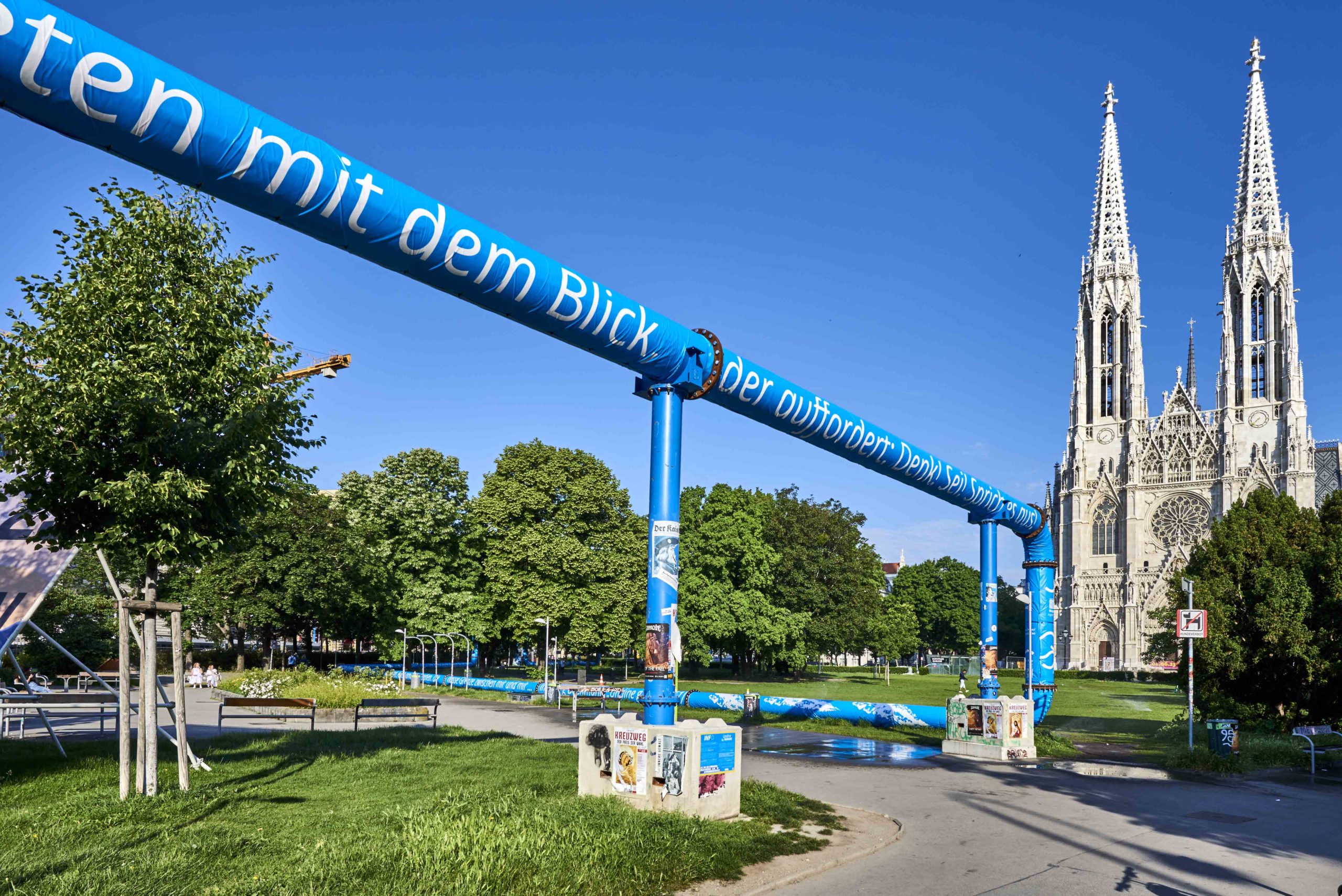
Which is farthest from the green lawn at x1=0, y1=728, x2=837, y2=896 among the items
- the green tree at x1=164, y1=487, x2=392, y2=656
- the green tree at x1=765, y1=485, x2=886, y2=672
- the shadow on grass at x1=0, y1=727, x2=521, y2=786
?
the green tree at x1=765, y1=485, x2=886, y2=672

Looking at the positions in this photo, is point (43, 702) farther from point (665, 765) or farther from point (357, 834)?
point (665, 765)

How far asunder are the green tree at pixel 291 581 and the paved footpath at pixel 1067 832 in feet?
112

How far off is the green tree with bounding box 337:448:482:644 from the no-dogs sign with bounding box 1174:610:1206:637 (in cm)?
3688

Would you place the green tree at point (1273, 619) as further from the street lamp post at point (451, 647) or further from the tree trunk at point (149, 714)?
the street lamp post at point (451, 647)

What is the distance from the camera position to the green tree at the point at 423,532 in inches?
2010

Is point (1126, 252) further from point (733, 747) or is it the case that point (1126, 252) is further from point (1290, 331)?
point (733, 747)

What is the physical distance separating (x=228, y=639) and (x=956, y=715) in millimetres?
52149

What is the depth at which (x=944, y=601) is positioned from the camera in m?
106

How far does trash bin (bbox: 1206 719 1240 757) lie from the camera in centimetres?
1948

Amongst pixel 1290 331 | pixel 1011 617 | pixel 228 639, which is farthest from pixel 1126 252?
pixel 228 639

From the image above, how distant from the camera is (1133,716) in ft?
120

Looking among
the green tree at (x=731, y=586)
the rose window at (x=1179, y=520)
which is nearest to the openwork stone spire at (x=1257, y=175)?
the rose window at (x=1179, y=520)

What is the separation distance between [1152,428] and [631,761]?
100808mm

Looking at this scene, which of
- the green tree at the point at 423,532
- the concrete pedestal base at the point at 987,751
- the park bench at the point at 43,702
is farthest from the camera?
the green tree at the point at 423,532
